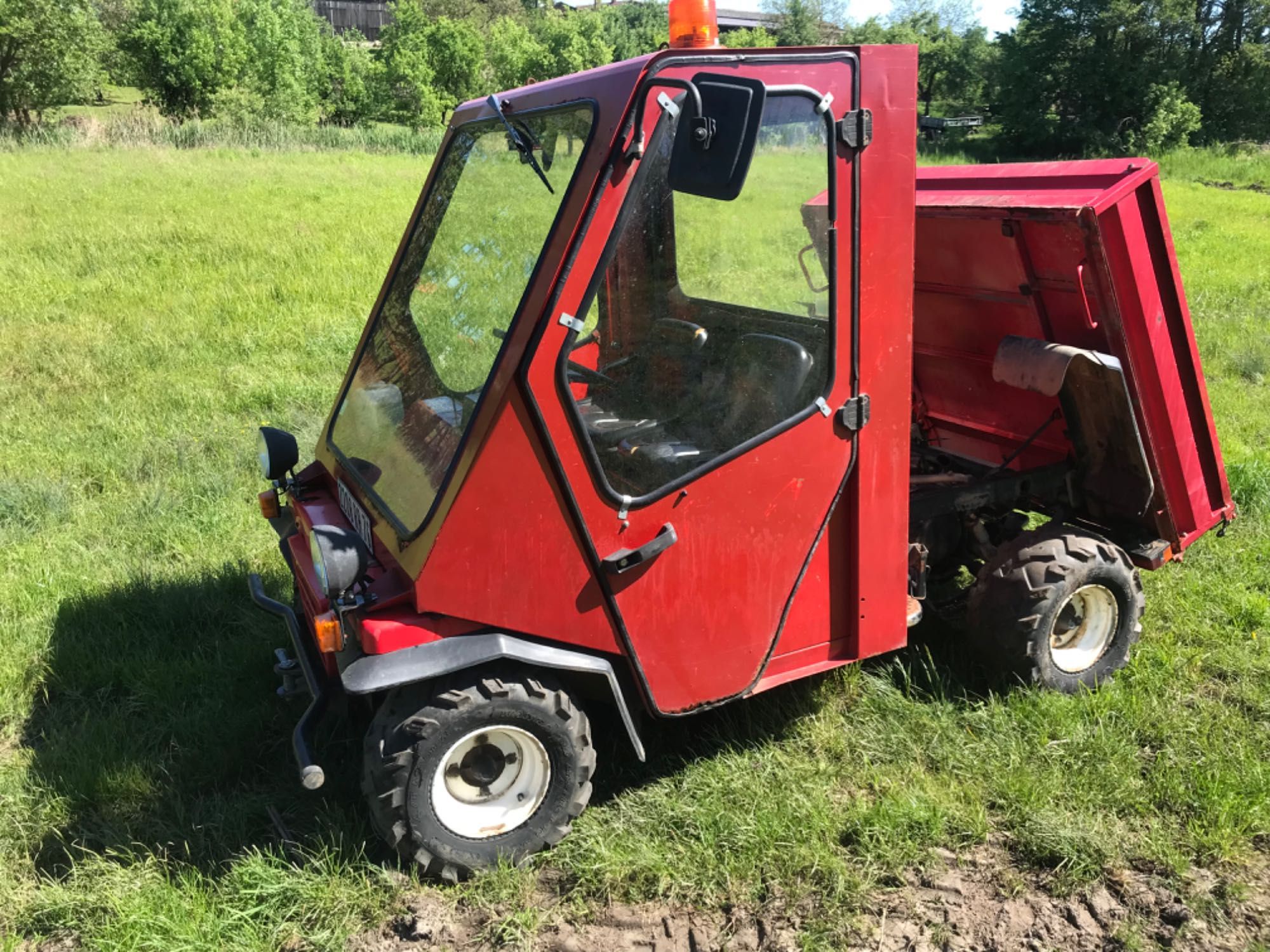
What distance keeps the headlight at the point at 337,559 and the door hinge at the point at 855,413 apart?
145 cm

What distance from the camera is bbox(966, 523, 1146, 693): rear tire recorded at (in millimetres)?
3422

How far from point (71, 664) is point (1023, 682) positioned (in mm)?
3840

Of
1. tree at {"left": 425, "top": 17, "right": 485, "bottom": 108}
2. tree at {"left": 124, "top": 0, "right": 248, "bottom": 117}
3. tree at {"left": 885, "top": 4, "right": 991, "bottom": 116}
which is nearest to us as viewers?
tree at {"left": 124, "top": 0, "right": 248, "bottom": 117}

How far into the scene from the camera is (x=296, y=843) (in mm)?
2906

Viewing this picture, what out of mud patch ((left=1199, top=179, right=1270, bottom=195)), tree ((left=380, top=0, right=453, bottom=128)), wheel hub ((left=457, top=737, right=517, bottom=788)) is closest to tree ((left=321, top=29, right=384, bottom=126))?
tree ((left=380, top=0, right=453, bottom=128))

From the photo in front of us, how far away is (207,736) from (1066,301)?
3576mm

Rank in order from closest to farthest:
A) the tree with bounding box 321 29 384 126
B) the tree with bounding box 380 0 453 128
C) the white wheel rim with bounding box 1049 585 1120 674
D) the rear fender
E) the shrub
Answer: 1. the rear fender
2. the white wheel rim with bounding box 1049 585 1120 674
3. the shrub
4. the tree with bounding box 380 0 453 128
5. the tree with bounding box 321 29 384 126

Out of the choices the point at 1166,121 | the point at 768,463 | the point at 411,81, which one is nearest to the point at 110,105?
the point at 411,81

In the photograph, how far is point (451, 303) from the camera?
10.1ft

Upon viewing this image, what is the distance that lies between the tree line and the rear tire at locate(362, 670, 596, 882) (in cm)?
3148

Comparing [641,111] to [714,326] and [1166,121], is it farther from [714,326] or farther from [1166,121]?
[1166,121]

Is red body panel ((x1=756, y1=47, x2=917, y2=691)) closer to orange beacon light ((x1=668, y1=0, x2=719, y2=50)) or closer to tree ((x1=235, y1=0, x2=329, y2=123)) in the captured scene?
orange beacon light ((x1=668, y1=0, x2=719, y2=50))

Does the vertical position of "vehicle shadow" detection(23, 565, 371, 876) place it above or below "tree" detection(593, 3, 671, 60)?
below

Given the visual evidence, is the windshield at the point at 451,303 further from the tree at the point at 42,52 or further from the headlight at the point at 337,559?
the tree at the point at 42,52
